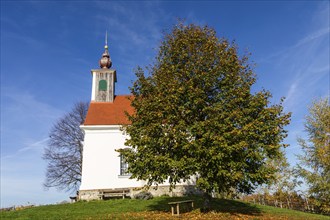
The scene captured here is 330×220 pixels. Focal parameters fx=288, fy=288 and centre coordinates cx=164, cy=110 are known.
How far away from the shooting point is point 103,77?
95.8 ft

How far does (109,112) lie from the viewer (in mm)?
26734

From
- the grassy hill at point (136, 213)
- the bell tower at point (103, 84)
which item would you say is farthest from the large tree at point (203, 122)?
the bell tower at point (103, 84)

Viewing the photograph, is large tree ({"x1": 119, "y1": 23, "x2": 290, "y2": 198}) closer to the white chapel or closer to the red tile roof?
the white chapel

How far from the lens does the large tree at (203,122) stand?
13.8m

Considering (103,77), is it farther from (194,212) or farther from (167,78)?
(194,212)

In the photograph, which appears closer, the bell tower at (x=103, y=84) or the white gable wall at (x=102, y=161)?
the white gable wall at (x=102, y=161)

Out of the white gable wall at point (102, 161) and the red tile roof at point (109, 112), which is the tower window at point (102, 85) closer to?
the red tile roof at point (109, 112)

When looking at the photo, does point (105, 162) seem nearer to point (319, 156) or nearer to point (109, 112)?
point (109, 112)

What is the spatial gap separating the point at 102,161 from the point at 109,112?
483cm

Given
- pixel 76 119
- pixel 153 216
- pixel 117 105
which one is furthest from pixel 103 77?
pixel 153 216

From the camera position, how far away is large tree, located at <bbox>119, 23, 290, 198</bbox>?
1383 centimetres

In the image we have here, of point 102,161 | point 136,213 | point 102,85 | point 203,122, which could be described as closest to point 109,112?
Answer: point 102,85

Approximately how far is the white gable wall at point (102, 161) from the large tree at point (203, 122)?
28.9 feet

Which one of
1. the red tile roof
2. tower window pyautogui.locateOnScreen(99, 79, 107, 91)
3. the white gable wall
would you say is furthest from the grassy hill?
tower window pyautogui.locateOnScreen(99, 79, 107, 91)
